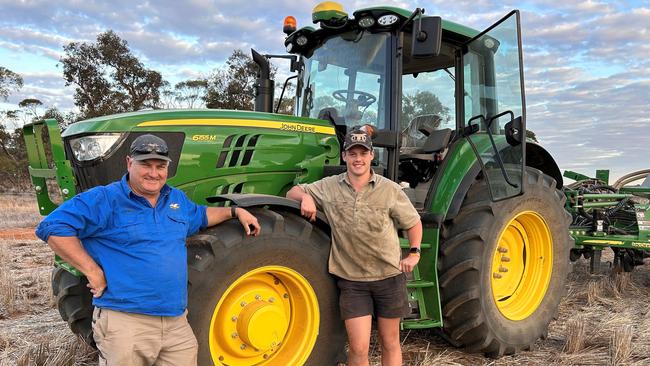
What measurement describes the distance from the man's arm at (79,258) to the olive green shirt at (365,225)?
1.36 metres

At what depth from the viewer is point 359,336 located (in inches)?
129

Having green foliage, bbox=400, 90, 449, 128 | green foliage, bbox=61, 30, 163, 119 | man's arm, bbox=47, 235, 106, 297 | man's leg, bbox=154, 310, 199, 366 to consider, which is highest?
green foliage, bbox=61, 30, 163, 119

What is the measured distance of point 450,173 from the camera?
4383mm


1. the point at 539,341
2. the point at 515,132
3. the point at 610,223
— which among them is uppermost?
the point at 515,132

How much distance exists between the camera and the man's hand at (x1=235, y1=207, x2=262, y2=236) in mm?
3018

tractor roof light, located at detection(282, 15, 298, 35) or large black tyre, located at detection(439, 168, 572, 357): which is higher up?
tractor roof light, located at detection(282, 15, 298, 35)

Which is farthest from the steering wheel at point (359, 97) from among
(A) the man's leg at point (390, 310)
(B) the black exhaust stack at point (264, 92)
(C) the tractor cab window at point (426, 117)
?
(A) the man's leg at point (390, 310)

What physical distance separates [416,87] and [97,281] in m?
3.20

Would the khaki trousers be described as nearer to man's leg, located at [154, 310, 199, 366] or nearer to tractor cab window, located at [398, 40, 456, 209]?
man's leg, located at [154, 310, 199, 366]

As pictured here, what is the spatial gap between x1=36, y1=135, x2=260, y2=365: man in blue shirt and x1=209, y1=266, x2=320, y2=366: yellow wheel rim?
1.15 feet

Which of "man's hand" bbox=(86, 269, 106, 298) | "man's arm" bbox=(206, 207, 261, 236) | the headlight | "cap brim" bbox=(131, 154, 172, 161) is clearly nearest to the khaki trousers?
"man's hand" bbox=(86, 269, 106, 298)

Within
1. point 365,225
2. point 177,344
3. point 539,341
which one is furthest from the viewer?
point 539,341

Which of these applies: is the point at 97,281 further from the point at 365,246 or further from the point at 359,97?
the point at 359,97

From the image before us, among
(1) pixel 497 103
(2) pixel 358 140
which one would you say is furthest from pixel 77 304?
(1) pixel 497 103
